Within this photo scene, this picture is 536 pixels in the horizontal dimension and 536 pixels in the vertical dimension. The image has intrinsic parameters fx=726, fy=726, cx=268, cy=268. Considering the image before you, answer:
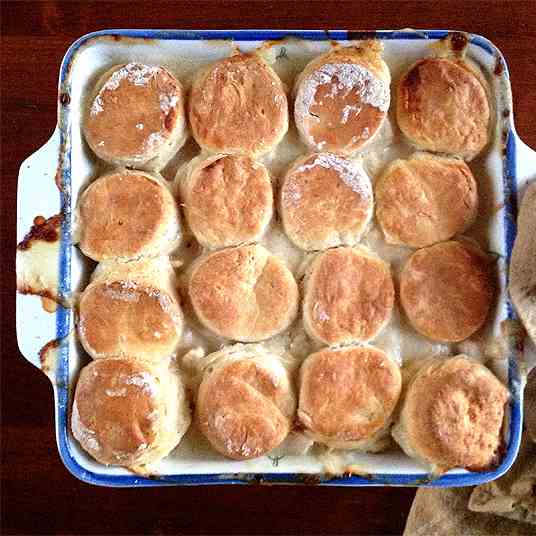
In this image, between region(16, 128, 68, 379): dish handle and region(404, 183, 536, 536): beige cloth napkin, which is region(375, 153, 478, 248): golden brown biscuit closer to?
region(404, 183, 536, 536): beige cloth napkin

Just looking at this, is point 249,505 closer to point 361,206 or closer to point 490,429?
point 490,429

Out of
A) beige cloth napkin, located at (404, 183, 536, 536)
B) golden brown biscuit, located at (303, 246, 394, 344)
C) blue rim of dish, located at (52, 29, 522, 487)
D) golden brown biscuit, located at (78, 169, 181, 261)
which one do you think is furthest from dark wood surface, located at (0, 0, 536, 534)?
golden brown biscuit, located at (303, 246, 394, 344)

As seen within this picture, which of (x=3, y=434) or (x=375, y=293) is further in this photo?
(x=3, y=434)

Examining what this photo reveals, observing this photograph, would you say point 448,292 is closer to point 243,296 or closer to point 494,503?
point 243,296

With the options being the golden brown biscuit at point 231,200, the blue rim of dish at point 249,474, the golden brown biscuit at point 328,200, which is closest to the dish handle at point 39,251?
the blue rim of dish at point 249,474

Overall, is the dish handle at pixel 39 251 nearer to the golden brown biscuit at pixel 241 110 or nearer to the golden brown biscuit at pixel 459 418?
the golden brown biscuit at pixel 241 110

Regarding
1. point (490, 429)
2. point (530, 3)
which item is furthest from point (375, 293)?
point (530, 3)
